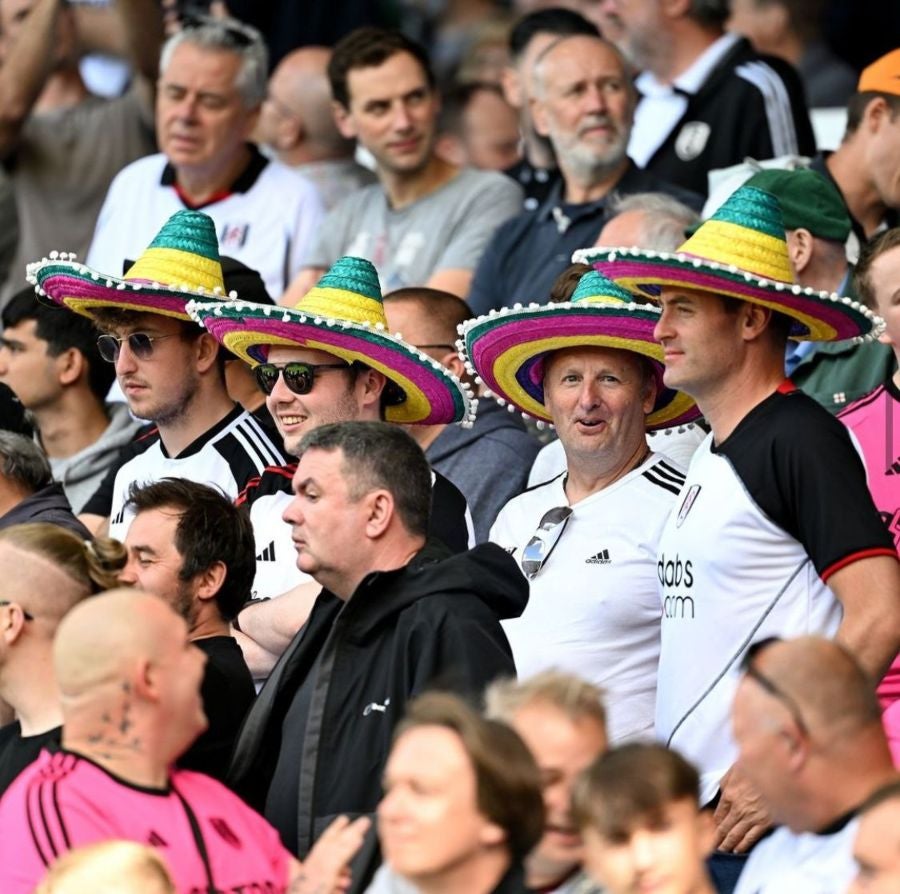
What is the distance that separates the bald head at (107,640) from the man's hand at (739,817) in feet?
4.91

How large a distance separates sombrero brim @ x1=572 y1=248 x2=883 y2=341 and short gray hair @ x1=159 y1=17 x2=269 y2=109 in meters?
3.82

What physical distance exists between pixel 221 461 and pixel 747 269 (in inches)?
77.3

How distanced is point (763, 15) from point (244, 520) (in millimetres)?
5991

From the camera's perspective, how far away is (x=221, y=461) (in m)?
7.17

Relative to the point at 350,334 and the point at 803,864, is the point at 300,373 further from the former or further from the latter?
the point at 803,864

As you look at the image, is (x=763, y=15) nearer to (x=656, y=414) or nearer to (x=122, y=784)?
(x=656, y=414)

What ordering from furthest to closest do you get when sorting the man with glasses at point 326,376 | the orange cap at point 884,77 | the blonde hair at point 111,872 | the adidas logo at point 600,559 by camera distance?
the orange cap at point 884,77 → the man with glasses at point 326,376 → the adidas logo at point 600,559 → the blonde hair at point 111,872

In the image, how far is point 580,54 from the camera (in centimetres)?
895

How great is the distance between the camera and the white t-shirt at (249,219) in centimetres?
939

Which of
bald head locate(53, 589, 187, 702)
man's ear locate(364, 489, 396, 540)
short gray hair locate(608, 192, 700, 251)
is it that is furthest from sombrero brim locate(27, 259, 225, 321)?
bald head locate(53, 589, 187, 702)

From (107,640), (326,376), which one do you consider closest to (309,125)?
(326,376)

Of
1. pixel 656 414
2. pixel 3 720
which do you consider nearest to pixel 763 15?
pixel 656 414

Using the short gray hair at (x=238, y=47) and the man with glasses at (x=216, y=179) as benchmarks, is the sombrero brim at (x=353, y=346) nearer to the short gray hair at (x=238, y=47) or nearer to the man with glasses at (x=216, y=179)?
the man with glasses at (x=216, y=179)

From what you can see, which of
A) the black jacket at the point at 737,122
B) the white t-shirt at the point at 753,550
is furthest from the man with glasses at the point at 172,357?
the black jacket at the point at 737,122
